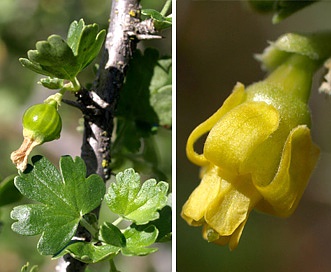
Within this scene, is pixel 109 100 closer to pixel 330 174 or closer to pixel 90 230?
pixel 90 230

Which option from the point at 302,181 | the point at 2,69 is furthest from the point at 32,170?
the point at 2,69

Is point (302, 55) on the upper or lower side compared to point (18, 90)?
upper

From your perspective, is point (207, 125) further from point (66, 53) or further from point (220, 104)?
point (220, 104)

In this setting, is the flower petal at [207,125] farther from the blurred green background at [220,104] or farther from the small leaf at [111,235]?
the blurred green background at [220,104]

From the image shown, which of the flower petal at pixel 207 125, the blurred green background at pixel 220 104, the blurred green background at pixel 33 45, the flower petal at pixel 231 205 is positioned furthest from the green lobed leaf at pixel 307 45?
the blurred green background at pixel 220 104

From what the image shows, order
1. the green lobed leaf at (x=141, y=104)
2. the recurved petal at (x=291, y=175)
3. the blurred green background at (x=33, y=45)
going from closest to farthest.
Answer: the recurved petal at (x=291, y=175), the green lobed leaf at (x=141, y=104), the blurred green background at (x=33, y=45)

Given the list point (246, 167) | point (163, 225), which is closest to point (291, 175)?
point (246, 167)
